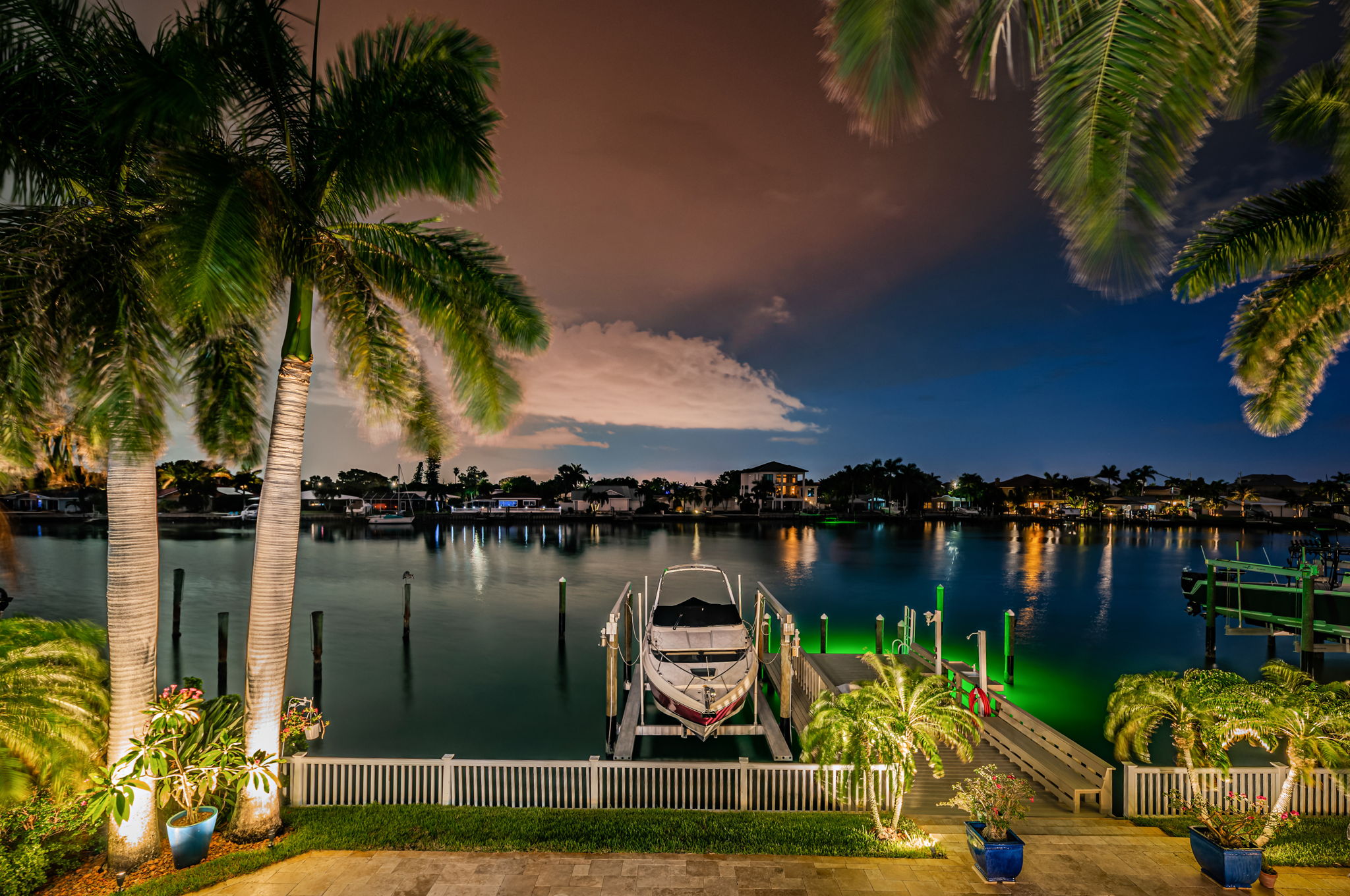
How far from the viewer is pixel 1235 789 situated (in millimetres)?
7848

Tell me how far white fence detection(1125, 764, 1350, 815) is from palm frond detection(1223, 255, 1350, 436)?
5470 mm

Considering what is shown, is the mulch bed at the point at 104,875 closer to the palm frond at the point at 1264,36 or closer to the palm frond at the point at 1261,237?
the palm frond at the point at 1264,36

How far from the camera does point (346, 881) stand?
6.50m

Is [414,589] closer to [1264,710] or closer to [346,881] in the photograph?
[346,881]

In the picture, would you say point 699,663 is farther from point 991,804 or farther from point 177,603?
point 177,603

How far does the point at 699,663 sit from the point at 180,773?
9749 mm

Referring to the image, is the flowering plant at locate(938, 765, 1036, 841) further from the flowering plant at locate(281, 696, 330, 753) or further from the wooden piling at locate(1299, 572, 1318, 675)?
the wooden piling at locate(1299, 572, 1318, 675)

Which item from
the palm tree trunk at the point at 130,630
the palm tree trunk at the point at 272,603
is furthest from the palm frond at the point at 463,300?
the palm tree trunk at the point at 130,630

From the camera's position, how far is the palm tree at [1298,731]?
6.88 metres

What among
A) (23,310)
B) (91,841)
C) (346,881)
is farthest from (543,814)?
(23,310)

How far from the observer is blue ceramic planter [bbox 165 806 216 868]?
6656mm

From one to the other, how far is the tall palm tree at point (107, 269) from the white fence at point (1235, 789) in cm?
1274

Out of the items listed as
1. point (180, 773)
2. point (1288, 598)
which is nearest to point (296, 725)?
point (180, 773)

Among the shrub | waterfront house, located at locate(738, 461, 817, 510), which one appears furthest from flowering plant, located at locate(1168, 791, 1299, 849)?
waterfront house, located at locate(738, 461, 817, 510)
